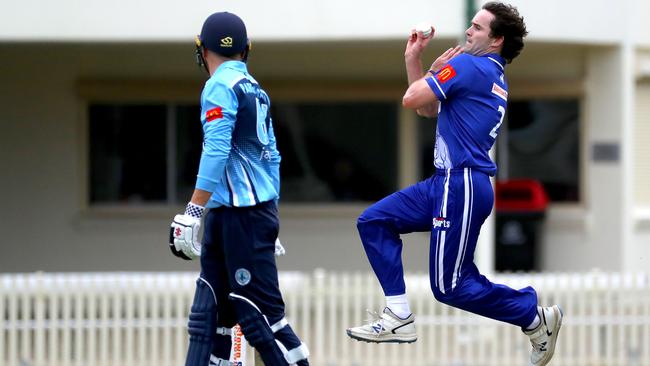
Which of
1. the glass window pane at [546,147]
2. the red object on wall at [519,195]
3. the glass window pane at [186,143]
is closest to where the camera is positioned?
the red object on wall at [519,195]

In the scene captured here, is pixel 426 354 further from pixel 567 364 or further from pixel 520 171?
pixel 520 171

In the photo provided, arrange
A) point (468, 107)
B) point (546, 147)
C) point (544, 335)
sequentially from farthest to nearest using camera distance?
point (546, 147), point (544, 335), point (468, 107)

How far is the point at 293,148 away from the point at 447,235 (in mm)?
8552

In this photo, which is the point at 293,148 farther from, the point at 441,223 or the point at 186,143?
the point at 441,223

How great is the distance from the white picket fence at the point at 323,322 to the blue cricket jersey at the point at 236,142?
4.08 meters

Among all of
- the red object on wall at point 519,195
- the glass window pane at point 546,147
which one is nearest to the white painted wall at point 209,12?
the glass window pane at point 546,147

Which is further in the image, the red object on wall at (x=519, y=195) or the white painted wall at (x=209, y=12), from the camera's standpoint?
the red object on wall at (x=519, y=195)

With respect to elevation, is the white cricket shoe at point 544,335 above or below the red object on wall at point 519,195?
below

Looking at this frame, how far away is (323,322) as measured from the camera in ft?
32.5

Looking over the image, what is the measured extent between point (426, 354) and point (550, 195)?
14.5 feet

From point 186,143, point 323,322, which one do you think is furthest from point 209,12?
point 323,322

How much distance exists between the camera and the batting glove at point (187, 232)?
5.51 metres

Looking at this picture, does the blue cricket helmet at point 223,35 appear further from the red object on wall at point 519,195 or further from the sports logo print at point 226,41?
the red object on wall at point 519,195

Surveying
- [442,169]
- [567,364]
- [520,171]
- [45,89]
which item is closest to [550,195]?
[520,171]
